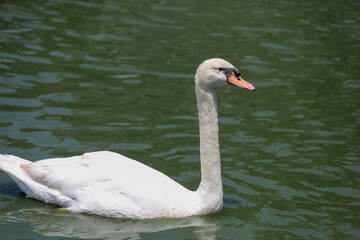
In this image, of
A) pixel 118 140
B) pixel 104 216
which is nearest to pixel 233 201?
pixel 104 216

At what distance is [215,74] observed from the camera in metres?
7.23

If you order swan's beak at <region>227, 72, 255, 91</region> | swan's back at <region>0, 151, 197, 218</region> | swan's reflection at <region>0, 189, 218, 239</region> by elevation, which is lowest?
swan's reflection at <region>0, 189, 218, 239</region>

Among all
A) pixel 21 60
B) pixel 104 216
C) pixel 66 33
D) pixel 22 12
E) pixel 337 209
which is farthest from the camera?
pixel 22 12

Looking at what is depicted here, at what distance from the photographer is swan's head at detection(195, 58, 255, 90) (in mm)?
7227

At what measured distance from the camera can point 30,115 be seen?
10.2 meters

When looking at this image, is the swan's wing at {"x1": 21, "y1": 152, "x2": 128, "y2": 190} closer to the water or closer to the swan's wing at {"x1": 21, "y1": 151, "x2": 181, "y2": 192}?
the swan's wing at {"x1": 21, "y1": 151, "x2": 181, "y2": 192}

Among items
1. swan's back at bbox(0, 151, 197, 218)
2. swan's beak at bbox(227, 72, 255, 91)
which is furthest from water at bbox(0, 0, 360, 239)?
swan's beak at bbox(227, 72, 255, 91)

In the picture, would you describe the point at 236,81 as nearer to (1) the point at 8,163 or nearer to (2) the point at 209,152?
(2) the point at 209,152

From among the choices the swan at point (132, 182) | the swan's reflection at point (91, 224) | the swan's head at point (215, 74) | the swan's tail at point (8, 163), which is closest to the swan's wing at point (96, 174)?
the swan at point (132, 182)

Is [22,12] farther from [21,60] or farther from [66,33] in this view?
[21,60]

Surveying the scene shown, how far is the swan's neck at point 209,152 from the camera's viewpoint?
739 centimetres

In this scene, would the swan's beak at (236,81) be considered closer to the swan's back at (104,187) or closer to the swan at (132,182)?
the swan at (132,182)

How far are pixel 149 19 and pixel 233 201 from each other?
8501 millimetres

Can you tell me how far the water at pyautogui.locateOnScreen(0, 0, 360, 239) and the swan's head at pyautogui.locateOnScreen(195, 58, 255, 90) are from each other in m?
1.51
